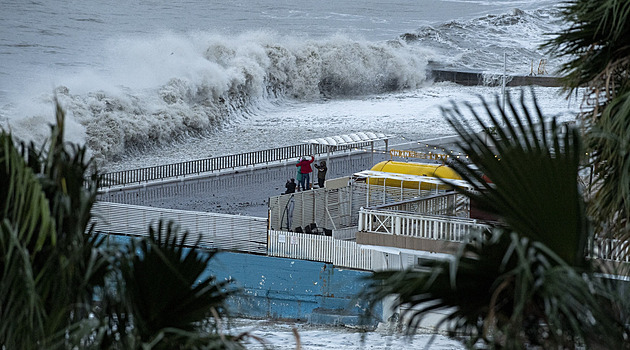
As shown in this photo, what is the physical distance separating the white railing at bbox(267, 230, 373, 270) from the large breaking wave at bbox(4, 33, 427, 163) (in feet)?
70.5

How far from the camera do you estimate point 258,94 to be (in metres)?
51.4

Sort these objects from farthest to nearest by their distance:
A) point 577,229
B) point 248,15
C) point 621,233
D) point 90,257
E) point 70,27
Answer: point 248,15, point 70,27, point 621,233, point 90,257, point 577,229

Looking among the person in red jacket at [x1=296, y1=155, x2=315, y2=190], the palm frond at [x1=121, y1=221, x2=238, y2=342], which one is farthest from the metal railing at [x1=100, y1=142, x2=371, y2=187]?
the palm frond at [x1=121, y1=221, x2=238, y2=342]

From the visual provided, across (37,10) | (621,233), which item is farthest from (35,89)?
(621,233)

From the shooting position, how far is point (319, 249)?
17.1 meters

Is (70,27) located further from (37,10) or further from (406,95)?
(406,95)

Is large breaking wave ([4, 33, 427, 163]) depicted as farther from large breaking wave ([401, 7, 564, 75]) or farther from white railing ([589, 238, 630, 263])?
white railing ([589, 238, 630, 263])

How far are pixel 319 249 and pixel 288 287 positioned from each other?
934 mm

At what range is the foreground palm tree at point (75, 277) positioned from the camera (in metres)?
3.20

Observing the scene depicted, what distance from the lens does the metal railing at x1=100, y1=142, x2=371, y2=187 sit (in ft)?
81.5

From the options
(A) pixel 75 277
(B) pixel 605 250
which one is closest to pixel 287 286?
(B) pixel 605 250

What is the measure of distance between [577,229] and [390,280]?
2.00ft

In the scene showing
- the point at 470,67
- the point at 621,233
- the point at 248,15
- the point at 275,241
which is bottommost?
the point at 275,241

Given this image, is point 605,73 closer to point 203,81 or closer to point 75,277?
point 75,277
